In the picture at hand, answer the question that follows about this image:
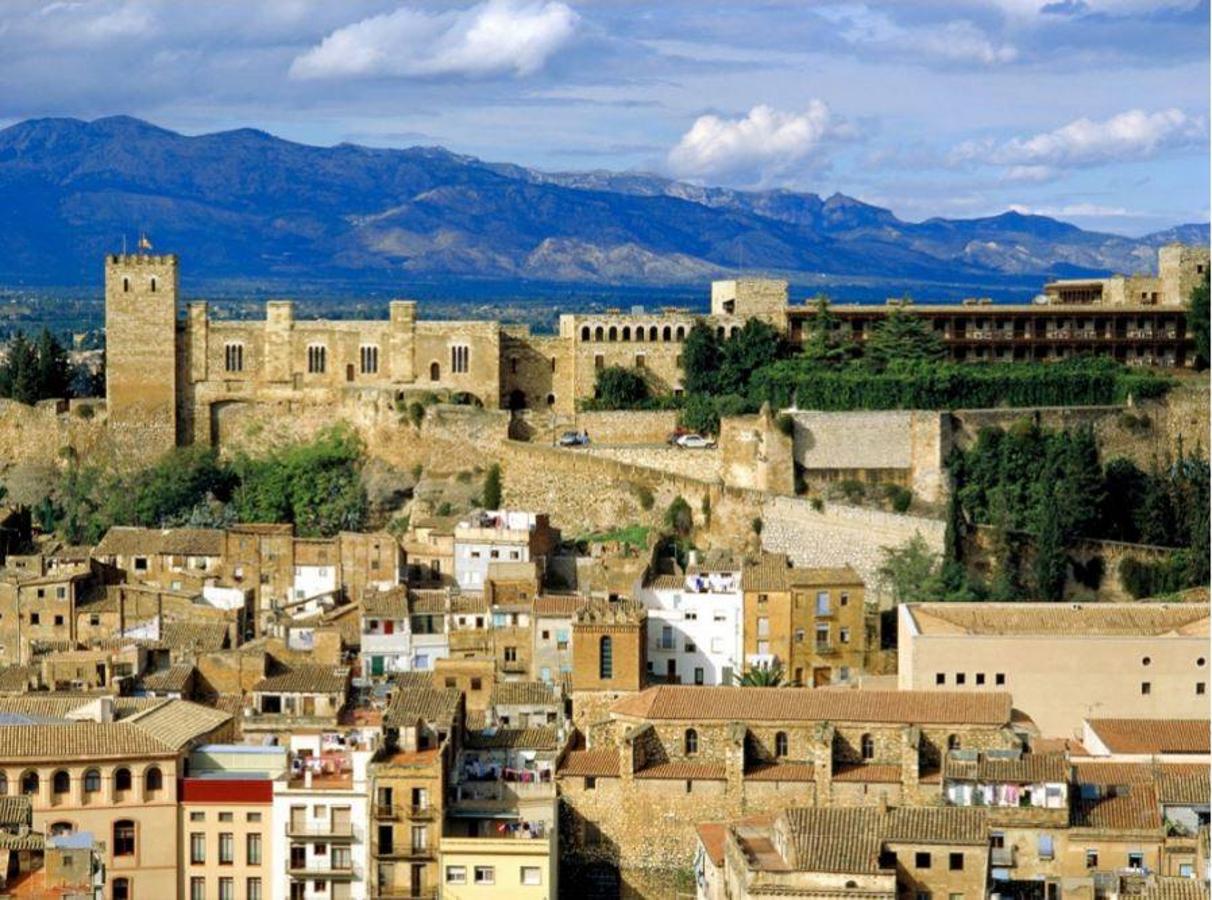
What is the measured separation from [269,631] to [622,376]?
45.9 feet

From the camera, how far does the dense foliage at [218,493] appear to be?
55219 millimetres

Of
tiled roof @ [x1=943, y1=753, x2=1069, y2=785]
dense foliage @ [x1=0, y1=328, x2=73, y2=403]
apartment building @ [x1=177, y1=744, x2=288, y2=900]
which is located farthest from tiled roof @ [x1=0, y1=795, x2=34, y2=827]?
dense foliage @ [x1=0, y1=328, x2=73, y2=403]

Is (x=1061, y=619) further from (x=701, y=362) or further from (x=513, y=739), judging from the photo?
(x=701, y=362)

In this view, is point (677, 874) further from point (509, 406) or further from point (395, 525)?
point (509, 406)

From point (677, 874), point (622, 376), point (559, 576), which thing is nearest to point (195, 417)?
point (622, 376)

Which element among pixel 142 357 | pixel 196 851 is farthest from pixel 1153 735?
pixel 142 357

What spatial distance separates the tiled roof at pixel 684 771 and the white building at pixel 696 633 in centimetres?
730

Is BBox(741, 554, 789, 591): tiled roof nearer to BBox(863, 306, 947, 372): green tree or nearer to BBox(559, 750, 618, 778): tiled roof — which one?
BBox(559, 750, 618, 778): tiled roof

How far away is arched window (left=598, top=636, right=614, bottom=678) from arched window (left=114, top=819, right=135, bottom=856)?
27.6ft

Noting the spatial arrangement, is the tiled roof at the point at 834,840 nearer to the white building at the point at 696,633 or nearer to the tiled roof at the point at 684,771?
the tiled roof at the point at 684,771

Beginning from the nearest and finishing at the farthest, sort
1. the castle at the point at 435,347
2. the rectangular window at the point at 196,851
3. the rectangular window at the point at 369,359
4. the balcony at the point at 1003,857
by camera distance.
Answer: the balcony at the point at 1003,857 < the rectangular window at the point at 196,851 < the castle at the point at 435,347 < the rectangular window at the point at 369,359

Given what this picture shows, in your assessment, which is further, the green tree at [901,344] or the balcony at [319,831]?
the green tree at [901,344]

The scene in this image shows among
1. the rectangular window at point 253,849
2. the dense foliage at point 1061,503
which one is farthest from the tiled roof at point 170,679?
the dense foliage at point 1061,503

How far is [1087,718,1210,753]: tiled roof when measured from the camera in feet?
117
